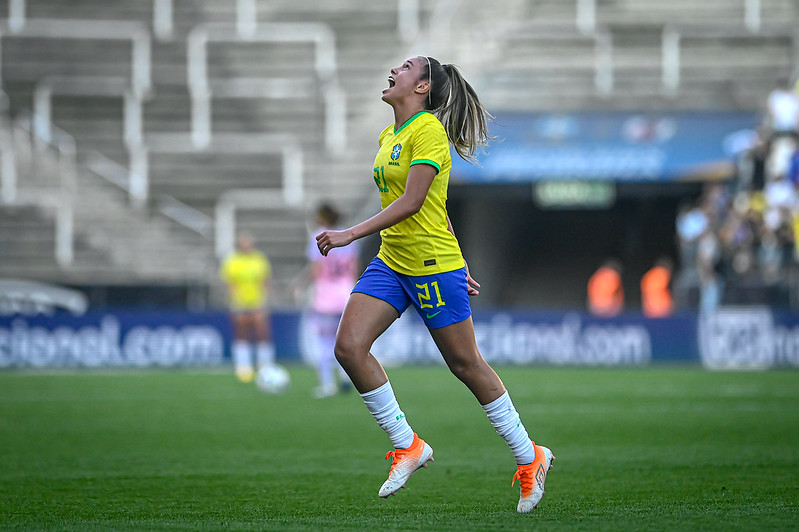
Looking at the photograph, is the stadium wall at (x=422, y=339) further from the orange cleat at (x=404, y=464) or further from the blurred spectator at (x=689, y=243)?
the orange cleat at (x=404, y=464)

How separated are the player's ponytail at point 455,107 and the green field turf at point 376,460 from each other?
6.02 feet

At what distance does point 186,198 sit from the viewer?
25766 mm

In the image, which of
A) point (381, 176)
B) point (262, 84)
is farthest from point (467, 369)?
point (262, 84)

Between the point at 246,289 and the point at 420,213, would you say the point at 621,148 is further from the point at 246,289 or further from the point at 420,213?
the point at 420,213

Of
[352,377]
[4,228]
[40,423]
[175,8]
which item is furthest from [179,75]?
[352,377]

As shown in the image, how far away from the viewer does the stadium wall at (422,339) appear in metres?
20.5

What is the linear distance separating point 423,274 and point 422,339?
15.3 meters

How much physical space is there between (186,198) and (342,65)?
15.5ft

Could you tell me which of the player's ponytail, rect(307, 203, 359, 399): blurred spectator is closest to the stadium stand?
rect(307, 203, 359, 399): blurred spectator

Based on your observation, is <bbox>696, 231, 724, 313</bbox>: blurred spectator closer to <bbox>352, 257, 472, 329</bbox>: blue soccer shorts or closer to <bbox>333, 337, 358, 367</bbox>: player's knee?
<bbox>352, 257, 472, 329</bbox>: blue soccer shorts

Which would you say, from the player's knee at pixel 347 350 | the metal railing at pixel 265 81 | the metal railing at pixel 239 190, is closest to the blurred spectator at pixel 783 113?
the metal railing at pixel 265 81

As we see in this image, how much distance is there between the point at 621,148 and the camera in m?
23.4

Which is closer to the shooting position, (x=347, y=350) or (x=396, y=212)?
(x=396, y=212)

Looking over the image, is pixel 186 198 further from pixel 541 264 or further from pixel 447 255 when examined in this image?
pixel 447 255
